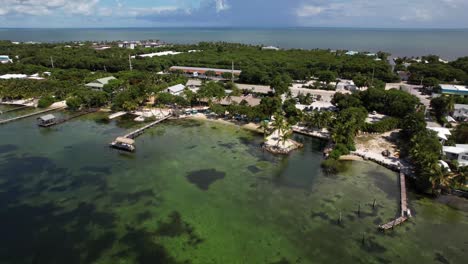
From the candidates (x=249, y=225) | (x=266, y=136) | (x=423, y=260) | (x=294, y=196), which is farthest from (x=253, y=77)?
(x=423, y=260)

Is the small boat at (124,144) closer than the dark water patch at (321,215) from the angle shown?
No

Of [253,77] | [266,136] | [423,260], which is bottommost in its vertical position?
[423,260]

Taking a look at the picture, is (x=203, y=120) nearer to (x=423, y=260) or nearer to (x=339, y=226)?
(x=339, y=226)

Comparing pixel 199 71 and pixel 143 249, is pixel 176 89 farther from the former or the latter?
pixel 143 249

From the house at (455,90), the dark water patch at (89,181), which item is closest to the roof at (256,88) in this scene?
the house at (455,90)

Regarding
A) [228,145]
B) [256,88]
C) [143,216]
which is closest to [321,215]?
[143,216]

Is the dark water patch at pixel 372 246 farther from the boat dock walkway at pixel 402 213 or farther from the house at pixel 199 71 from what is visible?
the house at pixel 199 71
